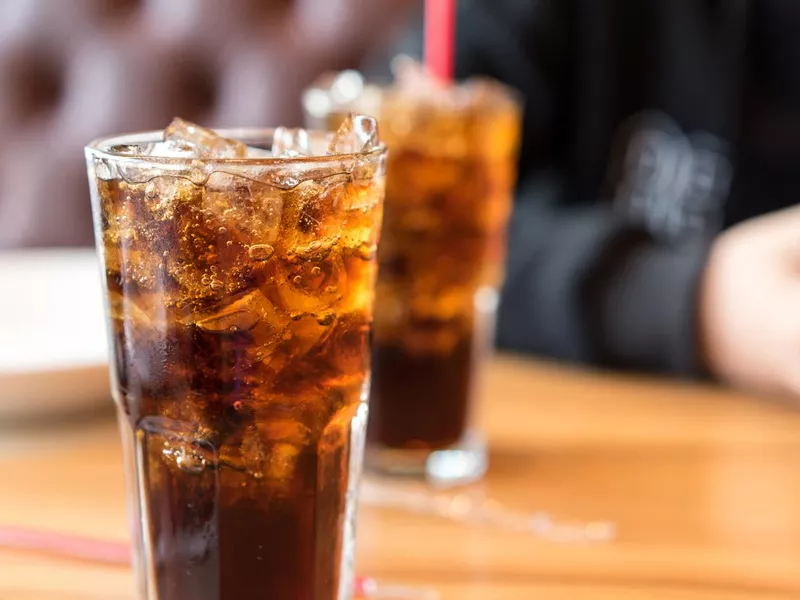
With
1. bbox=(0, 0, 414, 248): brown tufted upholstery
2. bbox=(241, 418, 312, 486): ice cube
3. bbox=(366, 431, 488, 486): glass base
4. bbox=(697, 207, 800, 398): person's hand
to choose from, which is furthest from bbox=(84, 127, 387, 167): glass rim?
bbox=(0, 0, 414, 248): brown tufted upholstery

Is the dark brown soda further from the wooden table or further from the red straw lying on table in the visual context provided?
the red straw lying on table

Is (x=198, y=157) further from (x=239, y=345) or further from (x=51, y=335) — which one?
(x=51, y=335)

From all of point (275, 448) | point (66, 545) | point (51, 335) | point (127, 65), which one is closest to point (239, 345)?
point (275, 448)

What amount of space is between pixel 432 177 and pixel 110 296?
1.18 ft

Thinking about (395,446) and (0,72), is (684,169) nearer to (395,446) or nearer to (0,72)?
(395,446)

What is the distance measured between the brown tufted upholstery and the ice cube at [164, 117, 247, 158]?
138cm

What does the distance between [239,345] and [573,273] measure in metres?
0.78

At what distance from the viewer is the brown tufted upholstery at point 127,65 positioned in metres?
1.90

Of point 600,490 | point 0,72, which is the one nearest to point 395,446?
point 600,490

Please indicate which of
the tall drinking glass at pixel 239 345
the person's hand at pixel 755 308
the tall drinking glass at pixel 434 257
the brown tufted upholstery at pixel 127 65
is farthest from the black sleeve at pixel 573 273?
the tall drinking glass at pixel 239 345

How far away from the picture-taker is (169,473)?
0.55 metres

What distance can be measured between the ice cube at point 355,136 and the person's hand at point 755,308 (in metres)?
0.61

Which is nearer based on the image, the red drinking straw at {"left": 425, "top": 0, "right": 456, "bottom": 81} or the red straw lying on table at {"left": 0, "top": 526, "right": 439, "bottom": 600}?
the red straw lying on table at {"left": 0, "top": 526, "right": 439, "bottom": 600}

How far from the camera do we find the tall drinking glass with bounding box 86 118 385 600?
486 mm
